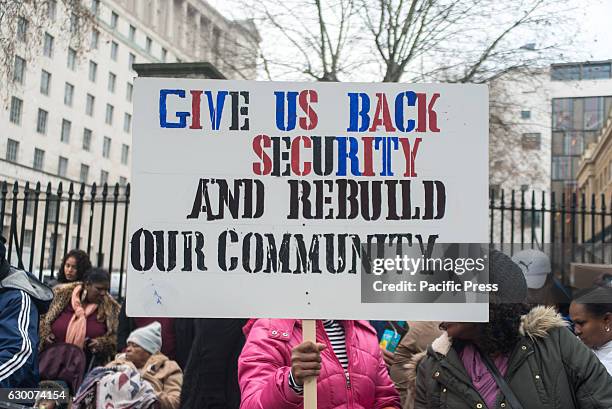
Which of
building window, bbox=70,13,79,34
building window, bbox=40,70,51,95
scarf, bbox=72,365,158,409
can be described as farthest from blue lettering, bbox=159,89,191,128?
building window, bbox=40,70,51,95

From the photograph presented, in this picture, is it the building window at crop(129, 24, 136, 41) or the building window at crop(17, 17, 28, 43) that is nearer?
the building window at crop(17, 17, 28, 43)

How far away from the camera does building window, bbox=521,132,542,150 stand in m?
16.1

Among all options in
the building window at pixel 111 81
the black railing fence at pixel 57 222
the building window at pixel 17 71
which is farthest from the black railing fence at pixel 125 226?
the building window at pixel 111 81

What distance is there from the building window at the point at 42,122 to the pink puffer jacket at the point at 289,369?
48048 mm

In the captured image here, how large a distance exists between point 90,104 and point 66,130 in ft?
12.7

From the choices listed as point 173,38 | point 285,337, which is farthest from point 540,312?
point 173,38

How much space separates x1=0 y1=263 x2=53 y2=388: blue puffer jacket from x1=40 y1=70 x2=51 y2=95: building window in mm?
47757

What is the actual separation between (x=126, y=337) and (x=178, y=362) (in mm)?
797

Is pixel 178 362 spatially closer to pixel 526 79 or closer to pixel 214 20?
pixel 526 79

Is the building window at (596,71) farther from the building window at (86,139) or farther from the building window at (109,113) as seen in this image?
the building window at (109,113)

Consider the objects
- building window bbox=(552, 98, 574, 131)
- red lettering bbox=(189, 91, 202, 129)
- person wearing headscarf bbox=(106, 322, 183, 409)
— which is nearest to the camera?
red lettering bbox=(189, 91, 202, 129)

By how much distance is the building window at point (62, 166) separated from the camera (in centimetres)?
5098

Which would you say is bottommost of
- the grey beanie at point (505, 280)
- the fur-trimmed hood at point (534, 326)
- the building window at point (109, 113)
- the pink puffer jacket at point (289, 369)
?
the pink puffer jacket at point (289, 369)

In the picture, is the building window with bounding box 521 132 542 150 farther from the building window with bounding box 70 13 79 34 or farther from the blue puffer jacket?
the blue puffer jacket
